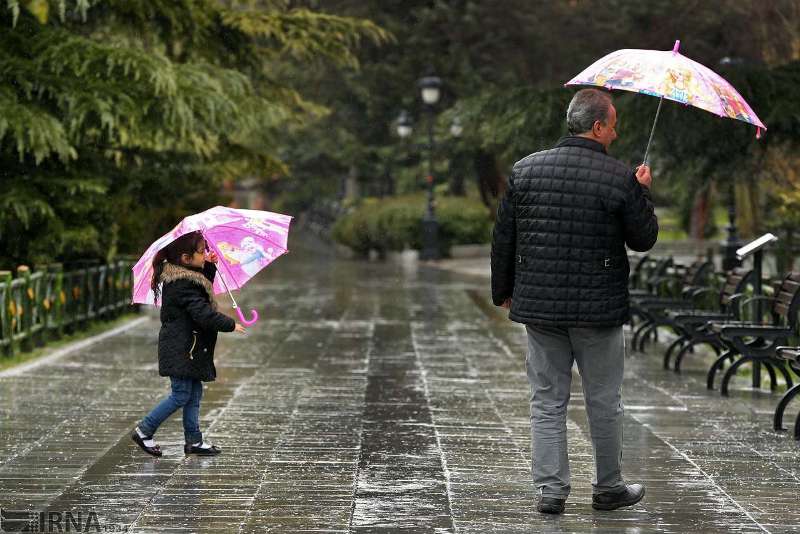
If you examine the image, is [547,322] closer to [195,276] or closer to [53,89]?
[195,276]

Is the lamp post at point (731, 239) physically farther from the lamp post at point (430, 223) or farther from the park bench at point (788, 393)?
the lamp post at point (430, 223)

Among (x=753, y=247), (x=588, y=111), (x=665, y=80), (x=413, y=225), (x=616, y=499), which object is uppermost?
(x=665, y=80)

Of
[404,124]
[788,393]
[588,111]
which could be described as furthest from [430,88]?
[588,111]

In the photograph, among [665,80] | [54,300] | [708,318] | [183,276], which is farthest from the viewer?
[54,300]

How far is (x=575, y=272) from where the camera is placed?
6.49m

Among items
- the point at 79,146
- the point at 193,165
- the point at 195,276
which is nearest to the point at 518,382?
the point at 195,276

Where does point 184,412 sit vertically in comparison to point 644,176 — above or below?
below

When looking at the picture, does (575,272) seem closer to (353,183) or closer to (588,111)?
(588,111)

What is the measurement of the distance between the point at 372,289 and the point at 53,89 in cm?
1077

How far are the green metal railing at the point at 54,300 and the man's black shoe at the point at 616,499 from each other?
780 cm

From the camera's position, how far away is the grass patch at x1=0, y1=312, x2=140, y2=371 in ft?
42.8

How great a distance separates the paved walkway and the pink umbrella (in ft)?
3.40

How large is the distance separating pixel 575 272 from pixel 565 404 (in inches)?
25.9

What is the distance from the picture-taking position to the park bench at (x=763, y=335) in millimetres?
10688
